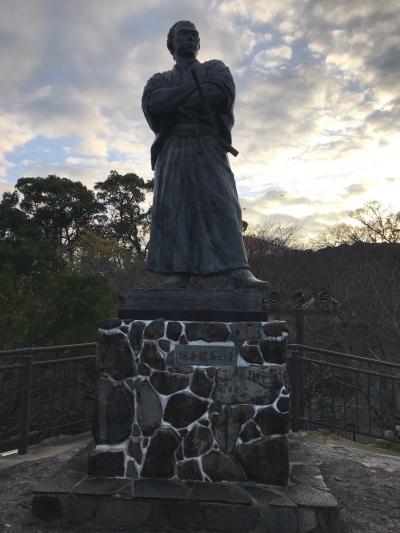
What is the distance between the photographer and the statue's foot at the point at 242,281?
387 cm

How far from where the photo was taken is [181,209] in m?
4.21

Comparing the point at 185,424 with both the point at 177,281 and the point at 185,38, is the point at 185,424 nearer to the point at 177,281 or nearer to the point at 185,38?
the point at 177,281

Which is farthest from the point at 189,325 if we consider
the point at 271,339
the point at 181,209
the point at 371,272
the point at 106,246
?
the point at 106,246

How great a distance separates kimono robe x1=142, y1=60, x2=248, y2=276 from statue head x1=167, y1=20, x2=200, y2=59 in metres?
0.15

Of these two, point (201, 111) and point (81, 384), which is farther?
point (81, 384)

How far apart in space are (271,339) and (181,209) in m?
1.49

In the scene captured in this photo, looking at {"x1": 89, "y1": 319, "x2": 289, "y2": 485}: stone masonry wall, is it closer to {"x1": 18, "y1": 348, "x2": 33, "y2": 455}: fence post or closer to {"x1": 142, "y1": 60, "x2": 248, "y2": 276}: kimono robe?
{"x1": 142, "y1": 60, "x2": 248, "y2": 276}: kimono robe

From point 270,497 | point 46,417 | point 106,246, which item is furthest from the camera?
point 106,246

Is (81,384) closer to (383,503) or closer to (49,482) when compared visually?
(49,482)

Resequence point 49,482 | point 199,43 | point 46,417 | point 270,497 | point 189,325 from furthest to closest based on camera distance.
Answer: point 46,417 < point 199,43 < point 189,325 < point 49,482 < point 270,497

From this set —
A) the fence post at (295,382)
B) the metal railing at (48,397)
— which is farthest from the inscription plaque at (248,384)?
the metal railing at (48,397)

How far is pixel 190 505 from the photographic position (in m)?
3.23

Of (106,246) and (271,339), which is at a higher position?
(106,246)

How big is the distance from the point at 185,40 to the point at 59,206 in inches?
987
